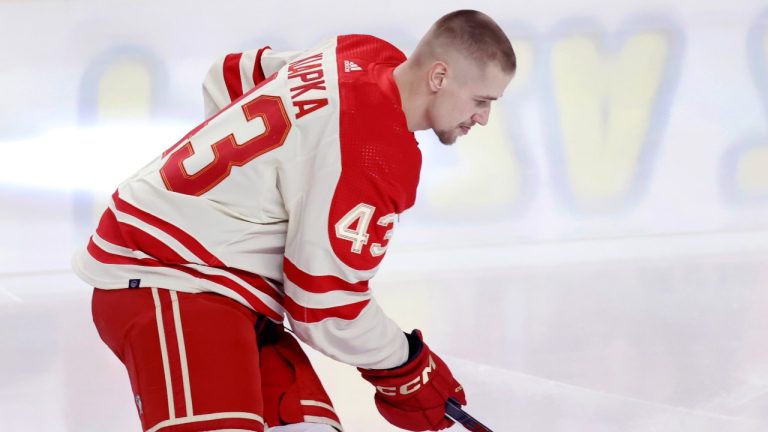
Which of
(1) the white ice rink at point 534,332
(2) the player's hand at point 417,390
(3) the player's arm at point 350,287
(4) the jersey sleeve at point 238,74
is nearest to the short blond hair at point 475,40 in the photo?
(3) the player's arm at point 350,287

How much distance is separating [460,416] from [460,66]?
60 centimetres

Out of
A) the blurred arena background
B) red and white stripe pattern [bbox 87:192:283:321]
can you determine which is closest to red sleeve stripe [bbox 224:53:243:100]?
red and white stripe pattern [bbox 87:192:283:321]

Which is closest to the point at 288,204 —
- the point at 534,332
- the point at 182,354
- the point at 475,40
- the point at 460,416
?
the point at 182,354

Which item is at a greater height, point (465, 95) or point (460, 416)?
point (465, 95)

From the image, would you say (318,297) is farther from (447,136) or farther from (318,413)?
(447,136)

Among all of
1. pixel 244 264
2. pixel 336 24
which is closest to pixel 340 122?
pixel 244 264

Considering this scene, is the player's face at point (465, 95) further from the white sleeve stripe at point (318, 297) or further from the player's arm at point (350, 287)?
the white sleeve stripe at point (318, 297)

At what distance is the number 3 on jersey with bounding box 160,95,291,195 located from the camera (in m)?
1.62

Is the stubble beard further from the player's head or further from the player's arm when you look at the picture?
the player's arm

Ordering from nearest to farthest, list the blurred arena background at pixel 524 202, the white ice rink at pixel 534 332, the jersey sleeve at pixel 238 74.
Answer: the jersey sleeve at pixel 238 74 < the white ice rink at pixel 534 332 < the blurred arena background at pixel 524 202

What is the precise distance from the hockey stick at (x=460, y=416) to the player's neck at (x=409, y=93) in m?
0.50

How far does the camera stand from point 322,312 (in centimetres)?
164

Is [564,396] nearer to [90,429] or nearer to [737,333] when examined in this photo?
[737,333]

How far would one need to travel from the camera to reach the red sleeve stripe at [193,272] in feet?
5.42
